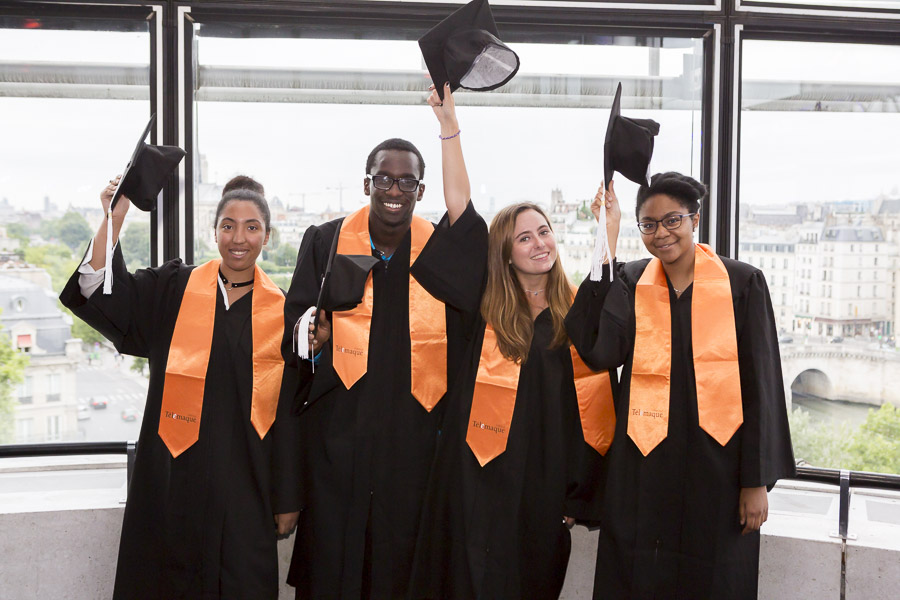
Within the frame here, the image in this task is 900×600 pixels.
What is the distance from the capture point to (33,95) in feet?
10.6

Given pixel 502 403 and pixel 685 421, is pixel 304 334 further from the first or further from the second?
pixel 685 421

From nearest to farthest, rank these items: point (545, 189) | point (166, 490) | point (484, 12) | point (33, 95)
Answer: point (484, 12) → point (166, 490) → point (33, 95) → point (545, 189)

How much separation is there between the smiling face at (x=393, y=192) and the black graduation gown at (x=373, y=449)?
16 centimetres

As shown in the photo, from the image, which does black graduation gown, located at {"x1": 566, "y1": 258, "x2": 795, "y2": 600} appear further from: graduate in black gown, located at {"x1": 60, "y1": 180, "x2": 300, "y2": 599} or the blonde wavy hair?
graduate in black gown, located at {"x1": 60, "y1": 180, "x2": 300, "y2": 599}

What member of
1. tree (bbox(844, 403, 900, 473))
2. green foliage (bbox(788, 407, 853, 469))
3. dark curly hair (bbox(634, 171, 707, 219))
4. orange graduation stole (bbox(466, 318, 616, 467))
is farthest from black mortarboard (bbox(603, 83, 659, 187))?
tree (bbox(844, 403, 900, 473))

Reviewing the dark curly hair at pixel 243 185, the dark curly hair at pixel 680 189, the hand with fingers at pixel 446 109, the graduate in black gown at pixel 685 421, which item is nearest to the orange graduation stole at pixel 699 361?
the graduate in black gown at pixel 685 421

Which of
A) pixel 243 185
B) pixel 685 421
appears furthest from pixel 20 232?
pixel 685 421

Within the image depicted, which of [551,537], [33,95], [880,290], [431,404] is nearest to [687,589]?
[551,537]

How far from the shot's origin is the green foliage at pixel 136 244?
3289 millimetres

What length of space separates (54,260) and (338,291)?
1696 millimetres

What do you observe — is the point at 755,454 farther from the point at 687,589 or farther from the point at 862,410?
the point at 862,410

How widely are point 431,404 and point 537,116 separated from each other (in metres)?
1.65

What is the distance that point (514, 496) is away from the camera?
2.46m

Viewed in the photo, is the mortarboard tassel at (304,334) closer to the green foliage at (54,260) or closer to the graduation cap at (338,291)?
the graduation cap at (338,291)
